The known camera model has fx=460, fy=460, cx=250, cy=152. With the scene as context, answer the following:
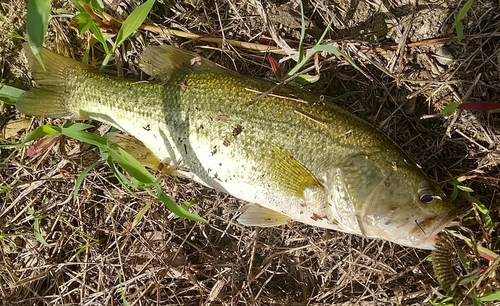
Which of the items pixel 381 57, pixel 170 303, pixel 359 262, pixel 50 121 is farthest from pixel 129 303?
pixel 381 57

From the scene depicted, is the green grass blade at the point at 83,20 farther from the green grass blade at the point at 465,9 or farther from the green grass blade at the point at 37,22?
the green grass blade at the point at 465,9

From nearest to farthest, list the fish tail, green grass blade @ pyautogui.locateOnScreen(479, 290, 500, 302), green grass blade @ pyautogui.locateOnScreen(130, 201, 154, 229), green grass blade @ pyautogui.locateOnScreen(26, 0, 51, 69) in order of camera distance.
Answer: green grass blade @ pyautogui.locateOnScreen(26, 0, 51, 69) < green grass blade @ pyautogui.locateOnScreen(479, 290, 500, 302) < the fish tail < green grass blade @ pyautogui.locateOnScreen(130, 201, 154, 229)

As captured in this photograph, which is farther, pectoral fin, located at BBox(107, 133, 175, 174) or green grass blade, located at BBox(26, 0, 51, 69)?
pectoral fin, located at BBox(107, 133, 175, 174)

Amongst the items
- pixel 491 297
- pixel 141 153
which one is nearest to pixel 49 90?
pixel 141 153

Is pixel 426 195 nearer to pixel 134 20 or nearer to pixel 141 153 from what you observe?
pixel 141 153

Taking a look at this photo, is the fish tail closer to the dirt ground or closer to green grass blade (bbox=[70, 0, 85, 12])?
the dirt ground

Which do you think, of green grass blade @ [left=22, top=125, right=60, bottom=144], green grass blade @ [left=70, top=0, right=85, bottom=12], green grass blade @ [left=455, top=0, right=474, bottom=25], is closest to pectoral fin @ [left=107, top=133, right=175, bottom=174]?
green grass blade @ [left=22, top=125, right=60, bottom=144]

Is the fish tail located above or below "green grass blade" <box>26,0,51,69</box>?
below
